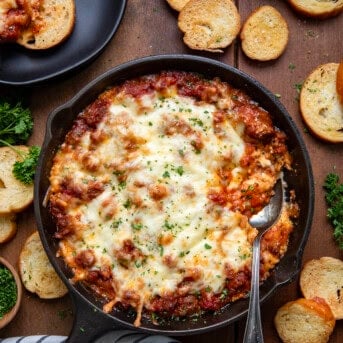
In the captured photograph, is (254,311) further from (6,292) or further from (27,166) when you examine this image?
(27,166)

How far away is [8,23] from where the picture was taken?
14.8 feet

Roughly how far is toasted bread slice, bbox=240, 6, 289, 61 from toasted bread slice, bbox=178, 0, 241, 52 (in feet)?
0.32

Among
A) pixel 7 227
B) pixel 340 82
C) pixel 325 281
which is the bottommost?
pixel 325 281

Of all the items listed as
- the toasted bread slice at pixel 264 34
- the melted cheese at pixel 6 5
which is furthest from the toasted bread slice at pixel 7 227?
the toasted bread slice at pixel 264 34

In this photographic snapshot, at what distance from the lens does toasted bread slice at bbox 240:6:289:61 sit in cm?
473

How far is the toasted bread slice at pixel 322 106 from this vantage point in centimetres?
473

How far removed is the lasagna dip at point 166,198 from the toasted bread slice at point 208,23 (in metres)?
0.49

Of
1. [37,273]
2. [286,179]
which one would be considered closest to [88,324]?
[37,273]

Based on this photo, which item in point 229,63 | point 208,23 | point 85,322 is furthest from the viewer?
point 229,63

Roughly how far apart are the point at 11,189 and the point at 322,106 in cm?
235

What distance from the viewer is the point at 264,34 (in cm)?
475

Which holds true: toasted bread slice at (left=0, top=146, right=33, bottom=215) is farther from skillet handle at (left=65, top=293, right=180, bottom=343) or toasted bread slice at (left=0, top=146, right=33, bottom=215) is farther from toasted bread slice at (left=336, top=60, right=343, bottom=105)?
toasted bread slice at (left=336, top=60, right=343, bottom=105)

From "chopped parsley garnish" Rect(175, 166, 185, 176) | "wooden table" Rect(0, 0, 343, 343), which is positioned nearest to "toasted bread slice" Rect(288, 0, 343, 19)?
"wooden table" Rect(0, 0, 343, 343)

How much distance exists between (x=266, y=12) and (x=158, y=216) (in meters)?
1.75
